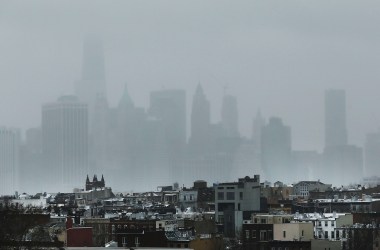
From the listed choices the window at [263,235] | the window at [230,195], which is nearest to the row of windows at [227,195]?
the window at [230,195]

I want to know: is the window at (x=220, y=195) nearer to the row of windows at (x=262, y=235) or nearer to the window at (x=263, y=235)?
the row of windows at (x=262, y=235)

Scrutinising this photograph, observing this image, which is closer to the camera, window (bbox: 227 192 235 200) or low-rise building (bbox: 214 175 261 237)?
low-rise building (bbox: 214 175 261 237)

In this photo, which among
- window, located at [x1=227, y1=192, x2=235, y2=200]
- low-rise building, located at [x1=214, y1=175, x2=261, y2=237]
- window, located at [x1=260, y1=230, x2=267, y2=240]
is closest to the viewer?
window, located at [x1=260, y1=230, x2=267, y2=240]

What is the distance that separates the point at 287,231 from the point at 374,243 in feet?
15.2

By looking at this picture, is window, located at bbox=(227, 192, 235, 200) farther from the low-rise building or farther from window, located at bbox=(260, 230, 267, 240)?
window, located at bbox=(260, 230, 267, 240)

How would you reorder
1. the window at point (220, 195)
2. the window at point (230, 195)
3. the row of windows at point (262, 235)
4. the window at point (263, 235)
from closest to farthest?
1. the row of windows at point (262, 235)
2. the window at point (263, 235)
3. the window at point (230, 195)
4. the window at point (220, 195)

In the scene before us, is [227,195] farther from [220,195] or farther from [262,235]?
[262,235]

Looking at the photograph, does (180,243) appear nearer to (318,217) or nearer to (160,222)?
(160,222)

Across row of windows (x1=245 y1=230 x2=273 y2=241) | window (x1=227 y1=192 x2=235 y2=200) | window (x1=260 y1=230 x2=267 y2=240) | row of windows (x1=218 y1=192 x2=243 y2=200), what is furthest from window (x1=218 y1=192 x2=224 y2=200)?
window (x1=260 y1=230 x2=267 y2=240)

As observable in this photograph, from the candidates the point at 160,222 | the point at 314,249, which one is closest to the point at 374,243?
the point at 314,249

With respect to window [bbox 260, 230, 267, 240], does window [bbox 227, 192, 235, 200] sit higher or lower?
higher

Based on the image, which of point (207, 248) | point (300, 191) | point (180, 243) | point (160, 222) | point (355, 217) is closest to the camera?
point (180, 243)

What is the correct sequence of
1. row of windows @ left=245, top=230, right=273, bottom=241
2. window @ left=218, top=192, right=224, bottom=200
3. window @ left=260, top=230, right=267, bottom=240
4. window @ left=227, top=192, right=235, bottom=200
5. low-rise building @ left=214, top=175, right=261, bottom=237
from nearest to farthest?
row of windows @ left=245, top=230, right=273, bottom=241 → window @ left=260, top=230, right=267, bottom=240 → low-rise building @ left=214, top=175, right=261, bottom=237 → window @ left=227, top=192, right=235, bottom=200 → window @ left=218, top=192, right=224, bottom=200

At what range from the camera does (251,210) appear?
9638cm
